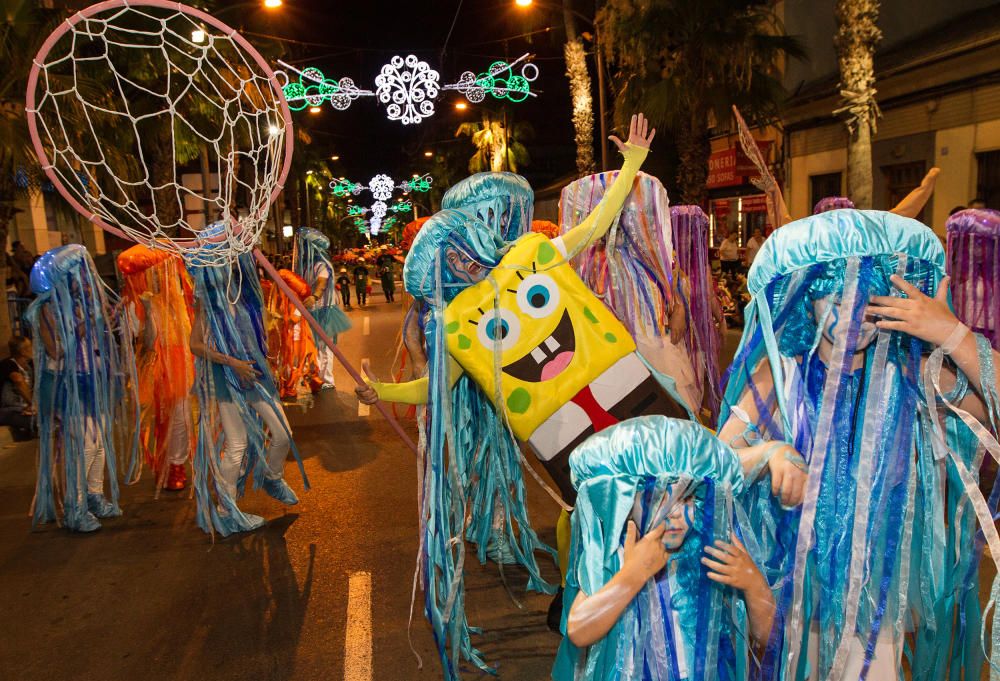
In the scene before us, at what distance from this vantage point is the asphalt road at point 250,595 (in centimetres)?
343

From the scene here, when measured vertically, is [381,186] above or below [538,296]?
above

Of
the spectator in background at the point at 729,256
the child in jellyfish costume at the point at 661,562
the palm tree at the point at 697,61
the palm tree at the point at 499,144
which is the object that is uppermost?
the palm tree at the point at 499,144

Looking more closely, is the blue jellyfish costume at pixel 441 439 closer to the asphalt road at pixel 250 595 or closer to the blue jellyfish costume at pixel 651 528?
Answer: the asphalt road at pixel 250 595

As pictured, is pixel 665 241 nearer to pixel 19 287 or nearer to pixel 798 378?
pixel 798 378

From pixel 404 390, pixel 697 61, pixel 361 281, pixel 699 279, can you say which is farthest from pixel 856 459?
pixel 361 281

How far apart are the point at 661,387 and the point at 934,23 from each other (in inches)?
677

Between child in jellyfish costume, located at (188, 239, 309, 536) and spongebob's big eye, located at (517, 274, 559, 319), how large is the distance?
2397 millimetres

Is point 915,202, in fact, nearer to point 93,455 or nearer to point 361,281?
point 93,455

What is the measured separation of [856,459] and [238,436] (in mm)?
3966

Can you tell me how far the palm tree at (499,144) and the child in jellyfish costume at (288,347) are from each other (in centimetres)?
2151

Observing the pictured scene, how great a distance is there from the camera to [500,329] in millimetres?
3078

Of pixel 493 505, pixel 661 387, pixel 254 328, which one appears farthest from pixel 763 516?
pixel 254 328

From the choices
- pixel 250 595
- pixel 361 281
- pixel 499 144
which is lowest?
pixel 250 595

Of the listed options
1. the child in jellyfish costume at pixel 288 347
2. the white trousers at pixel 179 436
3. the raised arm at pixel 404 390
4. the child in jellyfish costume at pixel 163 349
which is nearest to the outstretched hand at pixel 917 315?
the raised arm at pixel 404 390
